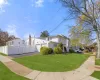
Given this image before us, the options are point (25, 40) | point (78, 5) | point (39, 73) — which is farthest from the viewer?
point (25, 40)

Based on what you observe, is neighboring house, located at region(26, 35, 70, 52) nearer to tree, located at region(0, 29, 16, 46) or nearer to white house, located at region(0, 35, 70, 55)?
white house, located at region(0, 35, 70, 55)

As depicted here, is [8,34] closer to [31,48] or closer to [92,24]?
[31,48]

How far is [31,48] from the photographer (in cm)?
3694

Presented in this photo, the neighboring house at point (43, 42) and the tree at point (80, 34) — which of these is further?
the neighboring house at point (43, 42)

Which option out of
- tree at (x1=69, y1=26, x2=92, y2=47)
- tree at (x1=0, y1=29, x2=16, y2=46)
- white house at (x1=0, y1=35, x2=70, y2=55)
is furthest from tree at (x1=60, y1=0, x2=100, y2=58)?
tree at (x1=0, y1=29, x2=16, y2=46)

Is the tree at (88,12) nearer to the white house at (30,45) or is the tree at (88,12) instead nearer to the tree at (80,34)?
the tree at (80,34)

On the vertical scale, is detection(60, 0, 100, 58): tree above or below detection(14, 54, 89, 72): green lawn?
above

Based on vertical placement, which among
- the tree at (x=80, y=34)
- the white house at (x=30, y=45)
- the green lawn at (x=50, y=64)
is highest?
the tree at (x=80, y=34)

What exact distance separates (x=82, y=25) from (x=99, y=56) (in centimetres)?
590

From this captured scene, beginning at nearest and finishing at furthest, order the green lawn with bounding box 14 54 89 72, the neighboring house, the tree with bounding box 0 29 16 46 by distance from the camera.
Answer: the green lawn with bounding box 14 54 89 72, the neighboring house, the tree with bounding box 0 29 16 46

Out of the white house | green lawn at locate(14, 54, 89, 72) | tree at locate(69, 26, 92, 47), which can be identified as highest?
tree at locate(69, 26, 92, 47)

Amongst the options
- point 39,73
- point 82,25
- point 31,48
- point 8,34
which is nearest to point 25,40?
point 31,48

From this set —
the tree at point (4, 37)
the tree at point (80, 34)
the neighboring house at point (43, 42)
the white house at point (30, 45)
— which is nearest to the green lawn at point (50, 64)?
the white house at point (30, 45)

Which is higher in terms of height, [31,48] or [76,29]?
[76,29]
